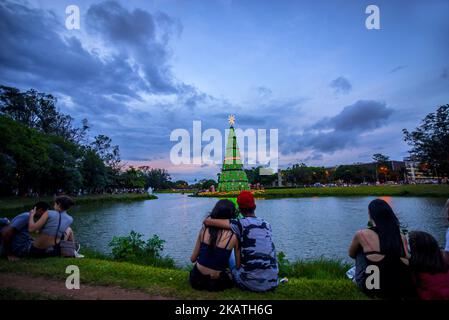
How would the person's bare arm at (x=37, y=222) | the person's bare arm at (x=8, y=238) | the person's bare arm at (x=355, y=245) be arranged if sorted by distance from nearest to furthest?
the person's bare arm at (x=355, y=245) < the person's bare arm at (x=37, y=222) < the person's bare arm at (x=8, y=238)

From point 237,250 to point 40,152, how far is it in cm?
3507

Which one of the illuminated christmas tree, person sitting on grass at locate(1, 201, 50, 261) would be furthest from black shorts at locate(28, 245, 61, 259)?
the illuminated christmas tree

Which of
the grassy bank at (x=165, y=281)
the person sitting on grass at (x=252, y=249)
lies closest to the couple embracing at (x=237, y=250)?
the person sitting on grass at (x=252, y=249)

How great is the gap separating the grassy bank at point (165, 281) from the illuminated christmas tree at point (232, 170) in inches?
1938

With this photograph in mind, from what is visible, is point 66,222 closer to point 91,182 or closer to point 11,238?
point 11,238

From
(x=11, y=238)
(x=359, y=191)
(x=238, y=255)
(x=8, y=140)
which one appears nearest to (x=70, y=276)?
(x=11, y=238)

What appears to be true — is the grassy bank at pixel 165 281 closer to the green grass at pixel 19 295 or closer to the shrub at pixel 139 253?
the green grass at pixel 19 295

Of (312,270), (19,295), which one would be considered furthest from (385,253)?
(19,295)

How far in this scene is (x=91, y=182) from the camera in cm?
5581

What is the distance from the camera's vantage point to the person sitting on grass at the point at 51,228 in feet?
21.6

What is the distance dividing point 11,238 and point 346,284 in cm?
753

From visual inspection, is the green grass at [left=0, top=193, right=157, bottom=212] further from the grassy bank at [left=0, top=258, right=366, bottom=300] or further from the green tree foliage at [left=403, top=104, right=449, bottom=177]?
the green tree foliage at [left=403, top=104, right=449, bottom=177]

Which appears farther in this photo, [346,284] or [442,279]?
[346,284]
